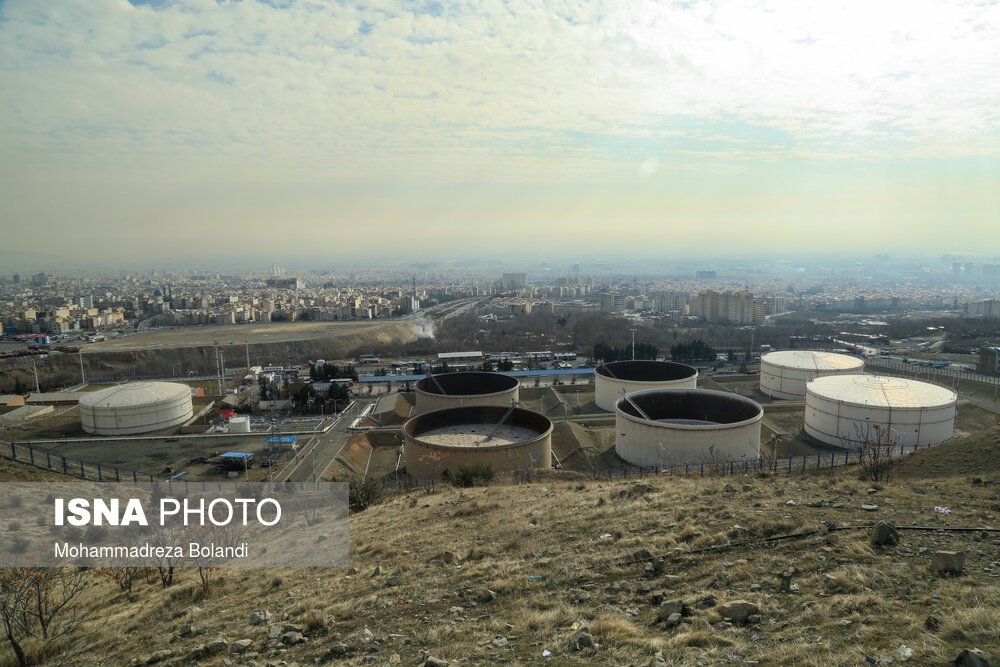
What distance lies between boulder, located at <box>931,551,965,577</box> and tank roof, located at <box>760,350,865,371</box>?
99.6 ft

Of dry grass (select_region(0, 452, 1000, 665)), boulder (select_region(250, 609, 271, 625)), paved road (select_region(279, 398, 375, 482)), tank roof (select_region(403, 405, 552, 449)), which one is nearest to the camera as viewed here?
dry grass (select_region(0, 452, 1000, 665))

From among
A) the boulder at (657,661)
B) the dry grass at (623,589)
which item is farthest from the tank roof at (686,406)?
the boulder at (657,661)

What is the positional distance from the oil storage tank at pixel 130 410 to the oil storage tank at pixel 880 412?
32.3 meters

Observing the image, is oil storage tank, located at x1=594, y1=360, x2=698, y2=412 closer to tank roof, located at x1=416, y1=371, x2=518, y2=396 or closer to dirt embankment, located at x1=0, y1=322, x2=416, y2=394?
tank roof, located at x1=416, y1=371, x2=518, y2=396

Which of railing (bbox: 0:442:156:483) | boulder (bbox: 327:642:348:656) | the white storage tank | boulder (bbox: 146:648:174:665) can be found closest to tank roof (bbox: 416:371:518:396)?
the white storage tank

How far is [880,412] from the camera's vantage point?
22500mm

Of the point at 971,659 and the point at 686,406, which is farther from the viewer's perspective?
the point at 686,406

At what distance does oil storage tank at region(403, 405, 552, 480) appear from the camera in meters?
18.3

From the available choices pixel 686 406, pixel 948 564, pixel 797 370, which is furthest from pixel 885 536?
pixel 797 370

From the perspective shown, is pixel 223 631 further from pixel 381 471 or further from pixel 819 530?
pixel 381 471

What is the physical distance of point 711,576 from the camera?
5875mm

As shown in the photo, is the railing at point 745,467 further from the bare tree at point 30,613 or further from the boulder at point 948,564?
the bare tree at point 30,613

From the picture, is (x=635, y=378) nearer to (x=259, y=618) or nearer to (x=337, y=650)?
(x=259, y=618)

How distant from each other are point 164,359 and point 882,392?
177 feet
